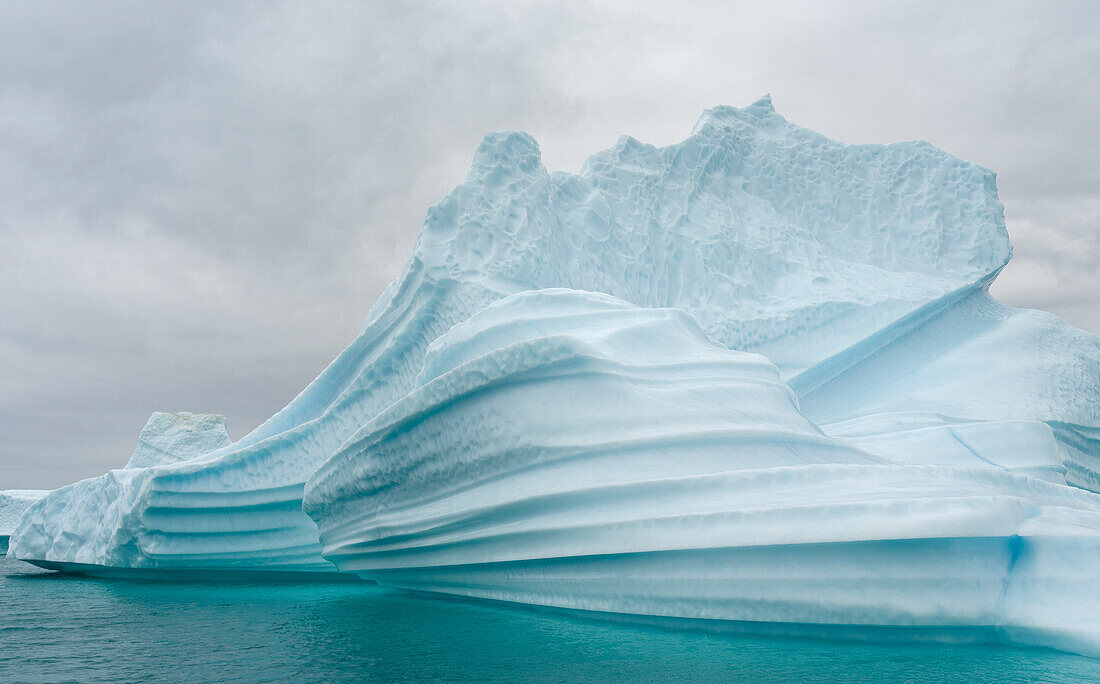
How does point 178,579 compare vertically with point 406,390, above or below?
below

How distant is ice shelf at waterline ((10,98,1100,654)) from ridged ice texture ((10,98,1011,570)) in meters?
0.03

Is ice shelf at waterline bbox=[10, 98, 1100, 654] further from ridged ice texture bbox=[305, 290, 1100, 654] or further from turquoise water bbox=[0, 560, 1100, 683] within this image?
turquoise water bbox=[0, 560, 1100, 683]

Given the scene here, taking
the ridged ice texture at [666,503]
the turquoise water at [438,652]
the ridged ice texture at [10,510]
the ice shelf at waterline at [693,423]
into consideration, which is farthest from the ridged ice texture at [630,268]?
the ridged ice texture at [10,510]

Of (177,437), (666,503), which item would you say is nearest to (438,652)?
(666,503)

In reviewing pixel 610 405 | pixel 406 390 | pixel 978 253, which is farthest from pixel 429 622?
pixel 978 253

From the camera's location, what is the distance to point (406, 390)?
723cm

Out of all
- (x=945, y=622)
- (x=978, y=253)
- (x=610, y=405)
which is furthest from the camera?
(x=978, y=253)

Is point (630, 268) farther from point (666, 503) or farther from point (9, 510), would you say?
point (9, 510)

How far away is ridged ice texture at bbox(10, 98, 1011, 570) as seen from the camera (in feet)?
23.8

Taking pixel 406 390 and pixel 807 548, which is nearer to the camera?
pixel 807 548

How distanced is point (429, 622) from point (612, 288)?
5.35 meters

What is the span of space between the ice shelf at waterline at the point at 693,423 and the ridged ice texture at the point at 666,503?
0.02 meters

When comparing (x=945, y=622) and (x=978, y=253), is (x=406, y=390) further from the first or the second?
(x=978, y=253)

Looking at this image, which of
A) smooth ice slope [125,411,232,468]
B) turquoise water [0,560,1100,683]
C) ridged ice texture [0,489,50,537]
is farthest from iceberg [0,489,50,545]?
turquoise water [0,560,1100,683]
